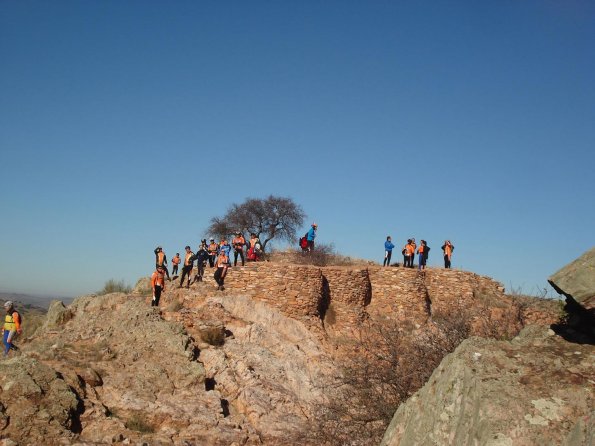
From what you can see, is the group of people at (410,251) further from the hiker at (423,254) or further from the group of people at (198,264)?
the group of people at (198,264)

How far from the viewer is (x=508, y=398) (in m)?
4.39

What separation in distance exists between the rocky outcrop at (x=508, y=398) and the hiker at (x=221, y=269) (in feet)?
42.0

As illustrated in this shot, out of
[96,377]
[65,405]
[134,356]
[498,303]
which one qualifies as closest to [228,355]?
[134,356]

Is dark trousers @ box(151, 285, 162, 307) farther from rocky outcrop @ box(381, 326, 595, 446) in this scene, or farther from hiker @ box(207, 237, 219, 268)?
rocky outcrop @ box(381, 326, 595, 446)

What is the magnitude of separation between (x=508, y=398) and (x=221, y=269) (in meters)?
14.3

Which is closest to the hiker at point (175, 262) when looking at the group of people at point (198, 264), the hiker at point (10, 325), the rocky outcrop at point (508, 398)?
the group of people at point (198, 264)

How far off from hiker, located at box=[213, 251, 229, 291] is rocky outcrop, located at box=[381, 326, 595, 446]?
1280cm

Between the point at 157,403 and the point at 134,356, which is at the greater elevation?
the point at 134,356

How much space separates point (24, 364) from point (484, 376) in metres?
10.5

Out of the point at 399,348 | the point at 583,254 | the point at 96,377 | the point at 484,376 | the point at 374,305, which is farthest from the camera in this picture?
the point at 374,305

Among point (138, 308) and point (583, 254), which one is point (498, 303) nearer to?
point (138, 308)

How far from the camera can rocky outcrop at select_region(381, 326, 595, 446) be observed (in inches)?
162

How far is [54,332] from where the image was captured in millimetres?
15656

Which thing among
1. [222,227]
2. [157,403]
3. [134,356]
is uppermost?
[222,227]
